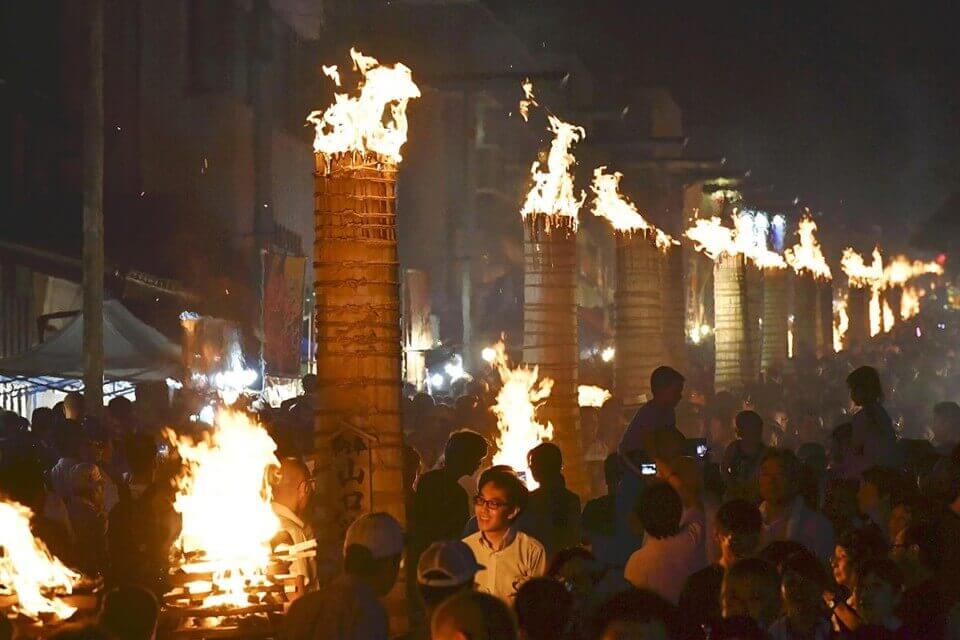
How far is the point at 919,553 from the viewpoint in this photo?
6836 mm

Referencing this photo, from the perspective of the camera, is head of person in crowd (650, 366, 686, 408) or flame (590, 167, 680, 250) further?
flame (590, 167, 680, 250)

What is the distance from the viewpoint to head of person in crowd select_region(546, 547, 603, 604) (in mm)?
6234

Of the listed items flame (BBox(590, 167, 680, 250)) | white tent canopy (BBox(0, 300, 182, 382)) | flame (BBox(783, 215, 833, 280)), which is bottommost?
white tent canopy (BBox(0, 300, 182, 382))

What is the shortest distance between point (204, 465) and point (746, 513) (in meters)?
3.17

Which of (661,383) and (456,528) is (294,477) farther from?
(661,383)

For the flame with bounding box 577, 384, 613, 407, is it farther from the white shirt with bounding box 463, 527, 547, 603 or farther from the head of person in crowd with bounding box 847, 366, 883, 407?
the white shirt with bounding box 463, 527, 547, 603

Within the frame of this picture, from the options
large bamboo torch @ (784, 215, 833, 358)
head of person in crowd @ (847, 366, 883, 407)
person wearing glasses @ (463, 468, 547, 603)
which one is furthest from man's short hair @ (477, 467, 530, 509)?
large bamboo torch @ (784, 215, 833, 358)

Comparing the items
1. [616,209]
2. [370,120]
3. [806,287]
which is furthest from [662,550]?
[806,287]

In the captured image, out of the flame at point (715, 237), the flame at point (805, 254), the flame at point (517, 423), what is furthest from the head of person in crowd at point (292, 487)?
the flame at point (805, 254)

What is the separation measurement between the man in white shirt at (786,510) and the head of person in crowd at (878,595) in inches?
60.7

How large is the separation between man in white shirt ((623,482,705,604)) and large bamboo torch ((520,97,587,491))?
6330mm

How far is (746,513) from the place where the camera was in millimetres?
6602

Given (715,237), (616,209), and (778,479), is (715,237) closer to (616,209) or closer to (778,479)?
(616,209)

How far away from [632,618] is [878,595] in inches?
67.0
